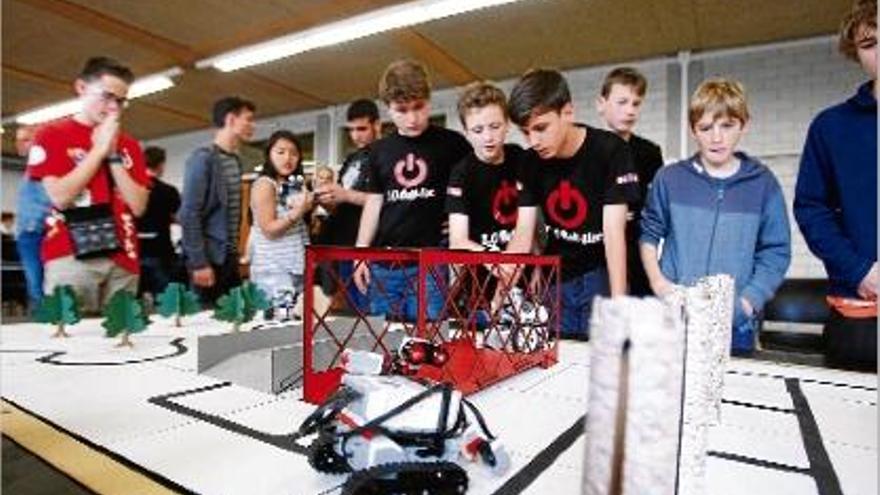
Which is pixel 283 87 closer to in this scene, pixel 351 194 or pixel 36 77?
pixel 36 77

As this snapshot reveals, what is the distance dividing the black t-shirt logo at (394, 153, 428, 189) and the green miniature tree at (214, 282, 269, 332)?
675mm

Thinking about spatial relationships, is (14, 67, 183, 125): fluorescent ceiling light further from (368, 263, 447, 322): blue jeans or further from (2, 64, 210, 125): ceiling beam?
(368, 263, 447, 322): blue jeans

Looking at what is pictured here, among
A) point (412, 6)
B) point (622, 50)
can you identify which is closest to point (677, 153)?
point (622, 50)

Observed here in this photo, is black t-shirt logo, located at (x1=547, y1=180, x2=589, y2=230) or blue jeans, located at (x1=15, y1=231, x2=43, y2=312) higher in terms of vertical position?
black t-shirt logo, located at (x1=547, y1=180, x2=589, y2=230)

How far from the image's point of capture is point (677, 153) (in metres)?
5.40

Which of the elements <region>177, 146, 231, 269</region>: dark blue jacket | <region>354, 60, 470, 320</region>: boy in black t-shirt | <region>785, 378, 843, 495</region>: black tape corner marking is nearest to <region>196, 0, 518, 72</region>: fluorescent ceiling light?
<region>177, 146, 231, 269</region>: dark blue jacket

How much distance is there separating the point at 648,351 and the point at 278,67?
597 centimetres

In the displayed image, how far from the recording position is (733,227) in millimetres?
1703

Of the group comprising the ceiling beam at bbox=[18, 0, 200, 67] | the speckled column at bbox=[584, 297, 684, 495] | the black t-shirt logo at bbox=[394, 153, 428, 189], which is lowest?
the speckled column at bbox=[584, 297, 684, 495]

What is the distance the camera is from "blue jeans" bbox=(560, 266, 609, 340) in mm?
1836

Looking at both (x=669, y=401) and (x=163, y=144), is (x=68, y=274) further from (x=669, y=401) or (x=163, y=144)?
(x=163, y=144)

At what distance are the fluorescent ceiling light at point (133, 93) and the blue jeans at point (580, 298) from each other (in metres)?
4.75

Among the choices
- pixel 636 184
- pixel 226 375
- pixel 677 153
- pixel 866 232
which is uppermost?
pixel 677 153

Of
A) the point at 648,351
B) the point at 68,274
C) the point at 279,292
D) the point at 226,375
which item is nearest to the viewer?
the point at 648,351
